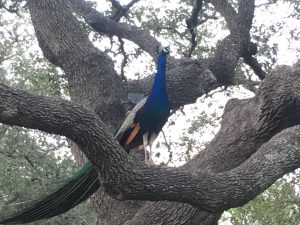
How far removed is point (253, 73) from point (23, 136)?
3928mm

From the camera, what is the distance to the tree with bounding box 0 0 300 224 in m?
3.17

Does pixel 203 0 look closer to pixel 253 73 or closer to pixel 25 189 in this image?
pixel 253 73

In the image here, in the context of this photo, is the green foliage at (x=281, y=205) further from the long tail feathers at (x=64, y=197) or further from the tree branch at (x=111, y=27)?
the long tail feathers at (x=64, y=197)

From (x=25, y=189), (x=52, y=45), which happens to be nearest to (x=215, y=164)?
(x=52, y=45)

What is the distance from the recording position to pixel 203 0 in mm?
7215

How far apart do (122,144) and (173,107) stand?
179 cm

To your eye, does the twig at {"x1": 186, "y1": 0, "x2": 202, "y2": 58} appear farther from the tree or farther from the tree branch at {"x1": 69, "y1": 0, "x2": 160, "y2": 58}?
the tree branch at {"x1": 69, "y1": 0, "x2": 160, "y2": 58}

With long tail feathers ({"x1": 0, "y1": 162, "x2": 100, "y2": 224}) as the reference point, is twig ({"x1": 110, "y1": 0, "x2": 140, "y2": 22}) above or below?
above

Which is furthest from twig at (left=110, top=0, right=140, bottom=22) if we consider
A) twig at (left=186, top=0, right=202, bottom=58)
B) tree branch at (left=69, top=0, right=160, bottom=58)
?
twig at (left=186, top=0, right=202, bottom=58)

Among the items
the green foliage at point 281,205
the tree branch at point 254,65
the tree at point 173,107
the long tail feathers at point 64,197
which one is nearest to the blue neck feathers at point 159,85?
the tree at point 173,107

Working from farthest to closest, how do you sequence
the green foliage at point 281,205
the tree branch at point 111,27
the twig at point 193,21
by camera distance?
the green foliage at point 281,205 < the twig at point 193,21 < the tree branch at point 111,27

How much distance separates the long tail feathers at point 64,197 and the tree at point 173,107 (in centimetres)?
21

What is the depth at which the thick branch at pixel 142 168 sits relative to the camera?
297cm

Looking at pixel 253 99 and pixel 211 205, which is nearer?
pixel 211 205
